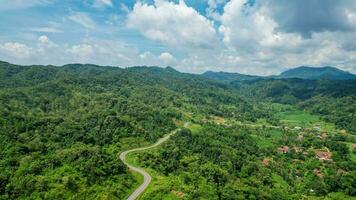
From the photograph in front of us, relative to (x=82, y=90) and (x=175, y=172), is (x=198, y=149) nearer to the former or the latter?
(x=175, y=172)

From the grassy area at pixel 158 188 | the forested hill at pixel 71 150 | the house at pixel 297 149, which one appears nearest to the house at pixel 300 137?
the house at pixel 297 149

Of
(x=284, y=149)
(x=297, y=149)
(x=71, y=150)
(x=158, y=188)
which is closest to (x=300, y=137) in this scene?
(x=297, y=149)

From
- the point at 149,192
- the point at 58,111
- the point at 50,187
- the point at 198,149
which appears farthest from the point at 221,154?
the point at 58,111

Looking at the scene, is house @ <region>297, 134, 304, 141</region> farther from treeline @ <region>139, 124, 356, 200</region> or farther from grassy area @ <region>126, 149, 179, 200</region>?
grassy area @ <region>126, 149, 179, 200</region>

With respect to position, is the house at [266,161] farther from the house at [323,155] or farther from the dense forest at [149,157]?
the house at [323,155]

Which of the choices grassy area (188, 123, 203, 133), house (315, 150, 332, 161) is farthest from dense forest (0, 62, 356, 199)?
grassy area (188, 123, 203, 133)

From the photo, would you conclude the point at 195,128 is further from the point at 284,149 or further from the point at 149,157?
the point at 149,157

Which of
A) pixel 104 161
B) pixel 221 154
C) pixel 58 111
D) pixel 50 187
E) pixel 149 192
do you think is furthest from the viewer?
pixel 58 111

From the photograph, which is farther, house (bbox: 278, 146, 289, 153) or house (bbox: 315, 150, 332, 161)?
house (bbox: 278, 146, 289, 153)
